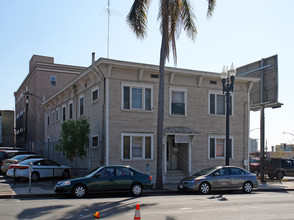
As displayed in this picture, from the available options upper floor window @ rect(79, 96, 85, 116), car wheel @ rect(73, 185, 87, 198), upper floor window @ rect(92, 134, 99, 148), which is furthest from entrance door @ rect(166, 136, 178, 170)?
car wheel @ rect(73, 185, 87, 198)

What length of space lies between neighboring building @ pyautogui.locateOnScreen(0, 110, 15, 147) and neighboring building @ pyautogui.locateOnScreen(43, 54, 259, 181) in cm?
3829

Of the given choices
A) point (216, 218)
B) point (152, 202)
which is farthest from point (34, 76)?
point (216, 218)

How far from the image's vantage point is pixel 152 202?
13234mm

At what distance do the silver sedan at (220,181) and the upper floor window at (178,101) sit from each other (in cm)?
607

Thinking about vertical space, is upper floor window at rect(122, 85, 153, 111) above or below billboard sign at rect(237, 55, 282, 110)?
below

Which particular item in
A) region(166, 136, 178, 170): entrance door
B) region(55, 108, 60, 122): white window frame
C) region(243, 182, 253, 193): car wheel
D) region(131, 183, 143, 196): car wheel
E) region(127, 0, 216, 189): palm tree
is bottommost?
region(243, 182, 253, 193): car wheel

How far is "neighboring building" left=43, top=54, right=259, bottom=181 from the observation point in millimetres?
20703

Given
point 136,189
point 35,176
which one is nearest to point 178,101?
point 136,189

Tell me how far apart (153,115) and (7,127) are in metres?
46.5

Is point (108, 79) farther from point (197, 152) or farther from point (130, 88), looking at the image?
point (197, 152)

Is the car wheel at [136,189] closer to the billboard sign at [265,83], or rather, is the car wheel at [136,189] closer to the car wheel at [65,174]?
the car wheel at [65,174]

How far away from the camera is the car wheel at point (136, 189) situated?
15.4 metres

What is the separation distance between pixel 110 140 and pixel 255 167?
48.4ft

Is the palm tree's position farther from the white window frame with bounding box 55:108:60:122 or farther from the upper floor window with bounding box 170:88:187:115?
the white window frame with bounding box 55:108:60:122
